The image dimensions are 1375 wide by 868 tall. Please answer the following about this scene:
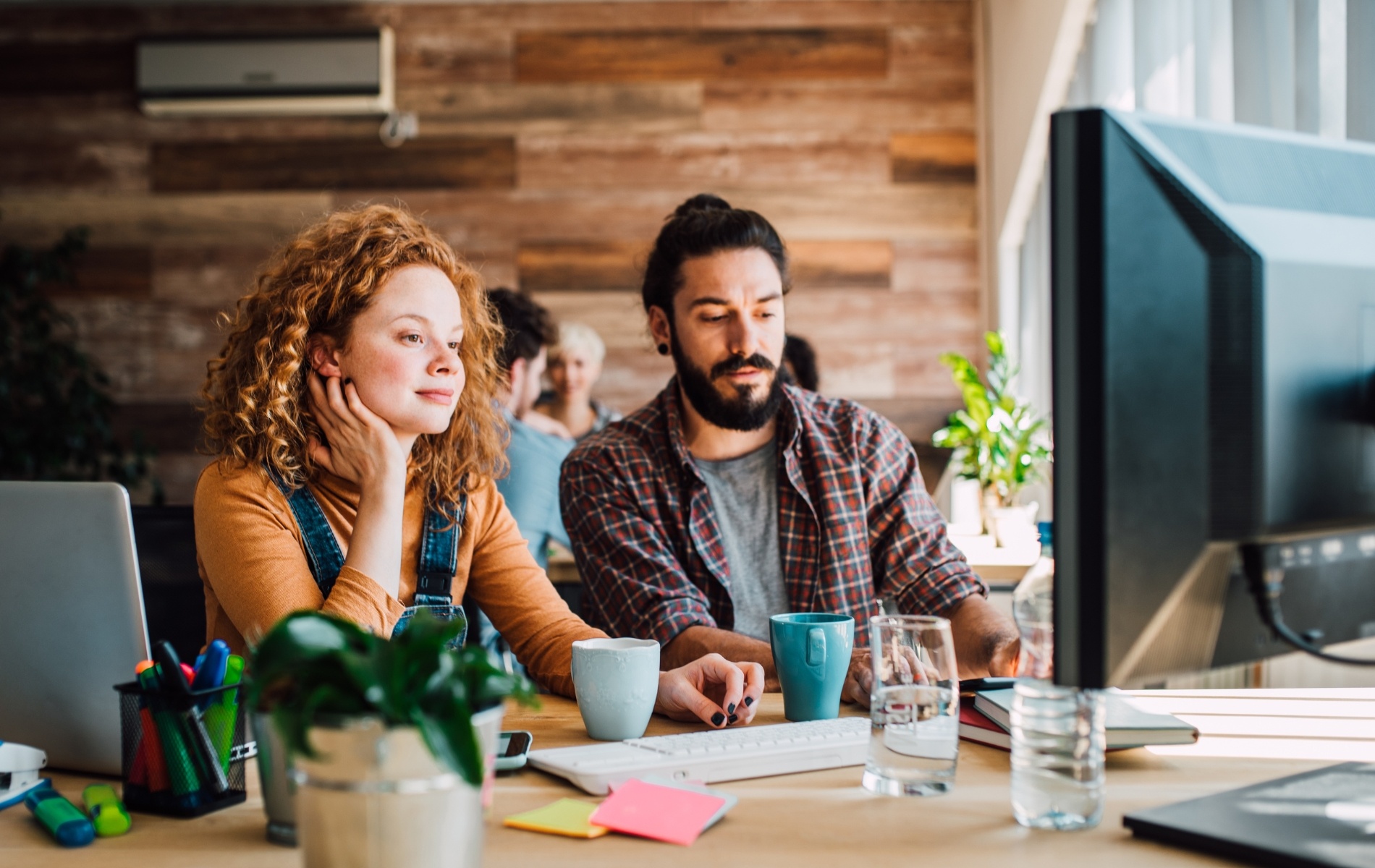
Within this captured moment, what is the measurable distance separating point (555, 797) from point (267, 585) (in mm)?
478

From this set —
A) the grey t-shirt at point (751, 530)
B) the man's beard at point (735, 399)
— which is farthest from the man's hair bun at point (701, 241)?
the grey t-shirt at point (751, 530)

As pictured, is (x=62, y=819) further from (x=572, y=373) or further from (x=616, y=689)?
(x=572, y=373)

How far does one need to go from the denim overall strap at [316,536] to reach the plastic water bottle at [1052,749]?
765mm

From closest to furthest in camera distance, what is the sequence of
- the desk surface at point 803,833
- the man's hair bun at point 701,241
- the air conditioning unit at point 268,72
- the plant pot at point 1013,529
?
the desk surface at point 803,833, the man's hair bun at point 701,241, the plant pot at point 1013,529, the air conditioning unit at point 268,72

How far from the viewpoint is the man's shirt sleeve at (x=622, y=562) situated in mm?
1440

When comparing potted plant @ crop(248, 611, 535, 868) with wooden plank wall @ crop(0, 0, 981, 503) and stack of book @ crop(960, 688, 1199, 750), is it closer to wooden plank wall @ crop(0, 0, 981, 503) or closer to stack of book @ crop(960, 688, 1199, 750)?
stack of book @ crop(960, 688, 1199, 750)

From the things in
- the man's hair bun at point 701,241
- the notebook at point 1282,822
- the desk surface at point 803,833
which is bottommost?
the desk surface at point 803,833

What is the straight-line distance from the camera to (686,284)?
170 cm

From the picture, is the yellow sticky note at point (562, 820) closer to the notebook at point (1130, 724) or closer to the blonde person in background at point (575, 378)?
the notebook at point (1130, 724)

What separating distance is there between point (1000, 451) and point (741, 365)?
153 centimetres

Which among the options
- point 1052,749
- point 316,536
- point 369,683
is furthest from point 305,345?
point 1052,749

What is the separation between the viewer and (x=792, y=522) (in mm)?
1625

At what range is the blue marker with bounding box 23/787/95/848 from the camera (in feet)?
2.30

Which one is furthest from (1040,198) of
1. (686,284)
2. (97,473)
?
(97,473)
